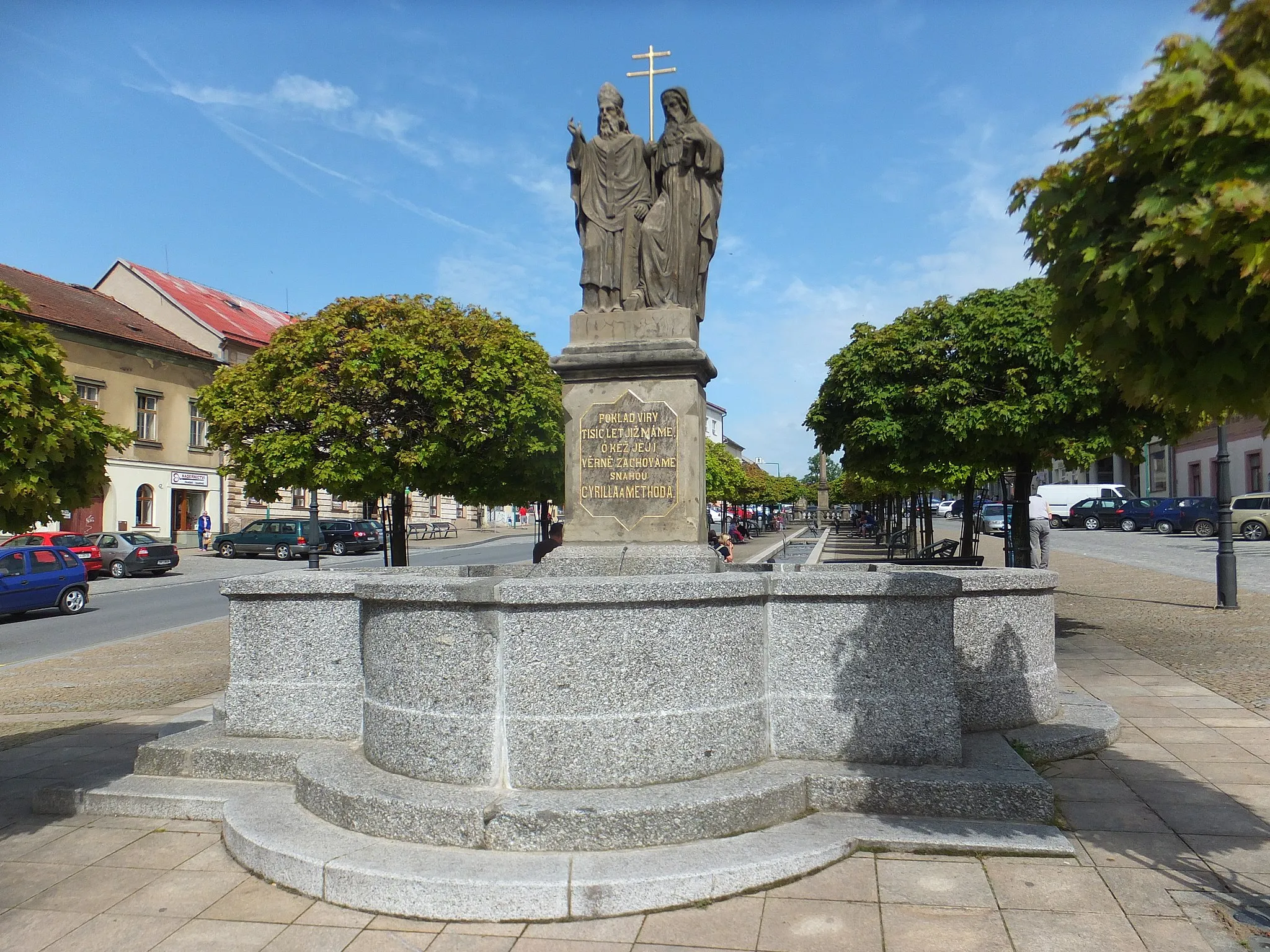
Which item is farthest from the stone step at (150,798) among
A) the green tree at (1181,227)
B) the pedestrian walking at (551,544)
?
the pedestrian walking at (551,544)

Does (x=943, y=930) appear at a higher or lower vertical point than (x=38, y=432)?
lower

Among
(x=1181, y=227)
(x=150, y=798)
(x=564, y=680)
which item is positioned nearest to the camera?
(x=1181, y=227)

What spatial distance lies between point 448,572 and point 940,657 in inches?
169

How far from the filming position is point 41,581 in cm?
1834

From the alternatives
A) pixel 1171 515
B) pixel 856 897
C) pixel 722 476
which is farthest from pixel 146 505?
pixel 1171 515

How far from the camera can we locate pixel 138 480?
36.6m

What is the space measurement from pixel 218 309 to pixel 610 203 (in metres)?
43.4

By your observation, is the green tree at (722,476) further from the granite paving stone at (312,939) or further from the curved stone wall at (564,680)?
the granite paving stone at (312,939)

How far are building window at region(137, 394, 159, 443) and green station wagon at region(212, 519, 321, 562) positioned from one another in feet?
18.3

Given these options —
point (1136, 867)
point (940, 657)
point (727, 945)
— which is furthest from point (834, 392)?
point (727, 945)

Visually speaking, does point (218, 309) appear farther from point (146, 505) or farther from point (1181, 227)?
point (1181, 227)

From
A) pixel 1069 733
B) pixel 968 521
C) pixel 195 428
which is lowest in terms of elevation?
pixel 1069 733

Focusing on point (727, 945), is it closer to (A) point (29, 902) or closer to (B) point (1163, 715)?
(A) point (29, 902)

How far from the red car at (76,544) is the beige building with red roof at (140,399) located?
546 centimetres
